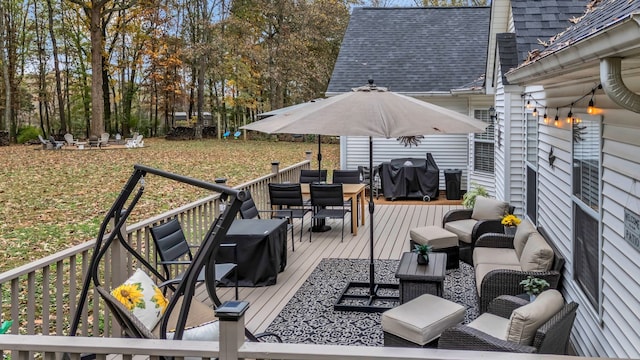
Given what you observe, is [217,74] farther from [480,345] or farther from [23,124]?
[480,345]

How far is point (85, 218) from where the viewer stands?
10227 mm

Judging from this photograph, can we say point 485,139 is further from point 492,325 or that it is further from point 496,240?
point 492,325

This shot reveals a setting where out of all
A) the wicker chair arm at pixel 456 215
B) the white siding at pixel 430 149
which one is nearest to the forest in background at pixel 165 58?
the white siding at pixel 430 149

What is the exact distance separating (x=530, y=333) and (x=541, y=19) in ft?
15.4

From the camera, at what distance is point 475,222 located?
25.2 ft

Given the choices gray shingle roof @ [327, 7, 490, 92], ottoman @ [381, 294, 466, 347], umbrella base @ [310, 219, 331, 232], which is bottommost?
umbrella base @ [310, 219, 331, 232]

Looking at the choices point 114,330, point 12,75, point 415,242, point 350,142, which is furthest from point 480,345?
point 12,75

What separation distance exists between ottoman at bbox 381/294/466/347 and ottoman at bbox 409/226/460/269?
2385mm

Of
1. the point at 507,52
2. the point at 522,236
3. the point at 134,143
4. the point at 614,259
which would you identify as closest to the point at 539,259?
the point at 522,236

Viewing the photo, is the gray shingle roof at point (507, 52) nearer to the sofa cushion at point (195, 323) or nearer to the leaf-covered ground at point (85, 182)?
the sofa cushion at point (195, 323)

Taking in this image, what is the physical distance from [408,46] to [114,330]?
549 inches

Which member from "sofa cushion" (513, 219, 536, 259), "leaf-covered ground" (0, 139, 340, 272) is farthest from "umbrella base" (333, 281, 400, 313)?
"leaf-covered ground" (0, 139, 340, 272)

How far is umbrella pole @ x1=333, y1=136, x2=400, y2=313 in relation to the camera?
5.49 meters

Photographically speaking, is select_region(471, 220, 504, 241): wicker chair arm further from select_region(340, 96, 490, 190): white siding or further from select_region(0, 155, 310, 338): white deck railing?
select_region(340, 96, 490, 190): white siding
